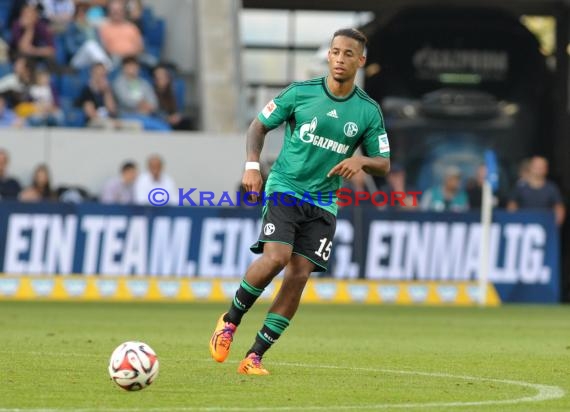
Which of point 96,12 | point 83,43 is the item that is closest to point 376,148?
point 83,43

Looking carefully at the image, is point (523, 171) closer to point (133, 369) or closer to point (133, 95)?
point (133, 95)

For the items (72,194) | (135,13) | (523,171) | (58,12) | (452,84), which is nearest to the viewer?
(72,194)

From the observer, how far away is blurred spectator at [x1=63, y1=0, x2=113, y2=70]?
79.7ft

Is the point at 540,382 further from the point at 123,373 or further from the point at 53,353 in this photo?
the point at 53,353

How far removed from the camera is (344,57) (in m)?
9.66

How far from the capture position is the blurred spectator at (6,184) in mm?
21062

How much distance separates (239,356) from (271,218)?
74.2 inches

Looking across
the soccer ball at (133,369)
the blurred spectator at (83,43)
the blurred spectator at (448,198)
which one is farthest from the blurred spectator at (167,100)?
the soccer ball at (133,369)

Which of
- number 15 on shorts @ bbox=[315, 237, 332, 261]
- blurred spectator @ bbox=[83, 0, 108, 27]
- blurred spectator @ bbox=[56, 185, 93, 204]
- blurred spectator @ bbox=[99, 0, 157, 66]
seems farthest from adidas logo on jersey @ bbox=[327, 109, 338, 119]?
blurred spectator @ bbox=[83, 0, 108, 27]

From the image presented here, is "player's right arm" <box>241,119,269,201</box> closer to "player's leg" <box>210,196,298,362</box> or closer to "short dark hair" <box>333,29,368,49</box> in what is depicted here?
"player's leg" <box>210,196,298,362</box>

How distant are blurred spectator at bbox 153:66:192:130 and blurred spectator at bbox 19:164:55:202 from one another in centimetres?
300

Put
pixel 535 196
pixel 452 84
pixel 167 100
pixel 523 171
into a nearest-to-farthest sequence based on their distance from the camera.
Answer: pixel 535 196, pixel 167 100, pixel 523 171, pixel 452 84

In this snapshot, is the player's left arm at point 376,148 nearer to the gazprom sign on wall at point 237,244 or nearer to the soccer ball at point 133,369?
the soccer ball at point 133,369

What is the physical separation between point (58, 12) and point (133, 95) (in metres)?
2.57
